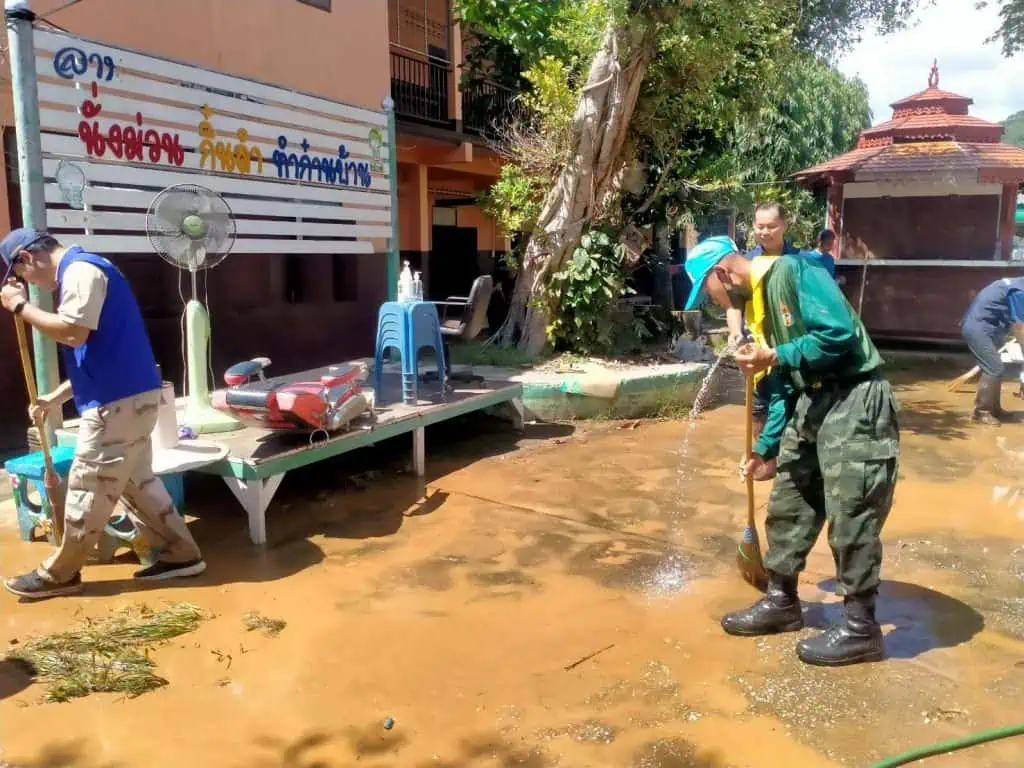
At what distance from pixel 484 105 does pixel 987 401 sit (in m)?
8.27

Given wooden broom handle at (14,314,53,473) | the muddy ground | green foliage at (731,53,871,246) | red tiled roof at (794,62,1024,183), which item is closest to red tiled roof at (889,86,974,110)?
red tiled roof at (794,62,1024,183)

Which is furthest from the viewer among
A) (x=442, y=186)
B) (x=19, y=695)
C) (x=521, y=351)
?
(x=442, y=186)

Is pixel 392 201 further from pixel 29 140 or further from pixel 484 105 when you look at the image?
pixel 484 105

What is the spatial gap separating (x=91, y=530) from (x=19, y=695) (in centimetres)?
90

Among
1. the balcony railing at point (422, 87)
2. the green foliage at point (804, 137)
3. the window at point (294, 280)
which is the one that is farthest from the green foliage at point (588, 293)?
the green foliage at point (804, 137)

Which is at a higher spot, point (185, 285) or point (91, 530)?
point (185, 285)

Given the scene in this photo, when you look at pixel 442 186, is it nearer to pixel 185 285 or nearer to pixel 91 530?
pixel 185 285

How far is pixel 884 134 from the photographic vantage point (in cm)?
1329

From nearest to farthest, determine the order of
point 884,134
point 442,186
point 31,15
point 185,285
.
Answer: point 31,15
point 185,285
point 884,134
point 442,186

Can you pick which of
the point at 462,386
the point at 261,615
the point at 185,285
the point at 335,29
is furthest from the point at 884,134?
the point at 261,615

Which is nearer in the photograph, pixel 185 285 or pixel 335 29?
pixel 185 285

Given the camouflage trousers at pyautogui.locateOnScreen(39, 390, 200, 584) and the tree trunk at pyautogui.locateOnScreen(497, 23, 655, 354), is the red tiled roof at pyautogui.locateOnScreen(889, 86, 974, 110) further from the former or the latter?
the camouflage trousers at pyautogui.locateOnScreen(39, 390, 200, 584)

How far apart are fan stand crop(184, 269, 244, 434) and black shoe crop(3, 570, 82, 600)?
54.4 inches

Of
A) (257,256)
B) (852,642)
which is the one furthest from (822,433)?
(257,256)
